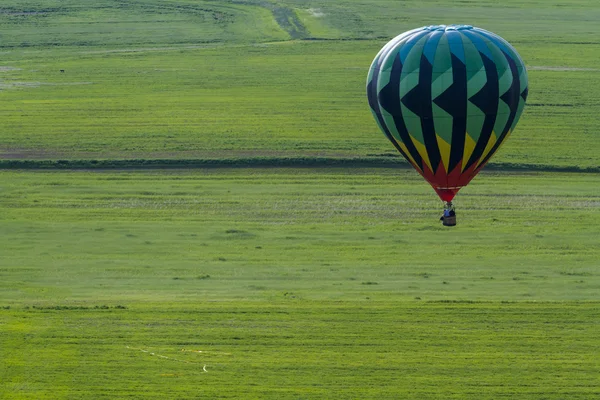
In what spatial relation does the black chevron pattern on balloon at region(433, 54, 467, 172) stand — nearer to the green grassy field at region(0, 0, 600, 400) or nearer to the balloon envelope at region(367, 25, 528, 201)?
the balloon envelope at region(367, 25, 528, 201)

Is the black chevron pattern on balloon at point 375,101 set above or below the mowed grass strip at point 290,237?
above

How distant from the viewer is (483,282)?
39125 millimetres

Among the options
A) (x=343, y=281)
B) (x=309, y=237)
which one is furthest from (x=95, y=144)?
(x=343, y=281)

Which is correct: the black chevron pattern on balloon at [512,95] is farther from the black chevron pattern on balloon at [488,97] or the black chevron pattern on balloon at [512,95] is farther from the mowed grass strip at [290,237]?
the mowed grass strip at [290,237]

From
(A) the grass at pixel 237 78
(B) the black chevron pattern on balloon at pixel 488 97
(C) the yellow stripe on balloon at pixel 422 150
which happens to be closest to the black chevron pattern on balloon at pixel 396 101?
(C) the yellow stripe on balloon at pixel 422 150

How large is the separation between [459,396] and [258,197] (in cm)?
1783

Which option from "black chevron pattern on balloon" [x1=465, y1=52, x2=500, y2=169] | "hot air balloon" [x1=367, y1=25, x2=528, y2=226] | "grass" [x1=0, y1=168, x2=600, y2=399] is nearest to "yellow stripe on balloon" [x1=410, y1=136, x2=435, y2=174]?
"hot air balloon" [x1=367, y1=25, x2=528, y2=226]

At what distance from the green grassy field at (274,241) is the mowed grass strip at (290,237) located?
0.11m

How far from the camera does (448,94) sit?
34.8m

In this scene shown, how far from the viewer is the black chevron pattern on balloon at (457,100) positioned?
34.7 meters

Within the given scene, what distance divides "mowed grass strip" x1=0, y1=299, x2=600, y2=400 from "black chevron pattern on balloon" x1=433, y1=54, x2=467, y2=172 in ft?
16.1

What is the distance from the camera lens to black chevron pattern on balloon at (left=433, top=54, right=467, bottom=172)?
1367 inches

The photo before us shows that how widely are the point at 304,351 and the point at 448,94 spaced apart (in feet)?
24.7

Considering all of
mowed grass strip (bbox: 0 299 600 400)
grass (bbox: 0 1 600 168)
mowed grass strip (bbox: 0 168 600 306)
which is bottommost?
grass (bbox: 0 1 600 168)
